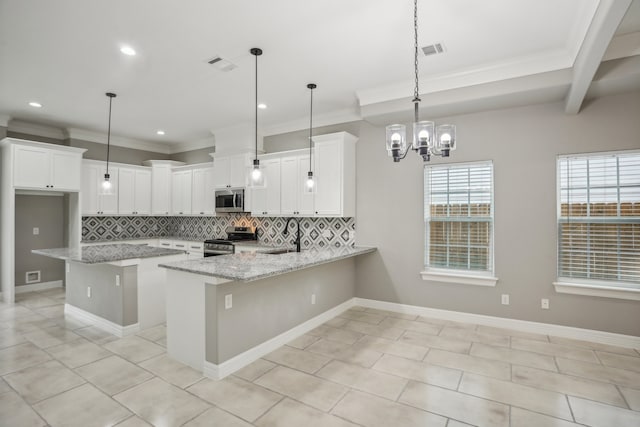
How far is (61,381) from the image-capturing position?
2777mm

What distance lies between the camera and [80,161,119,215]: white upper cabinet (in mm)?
6047

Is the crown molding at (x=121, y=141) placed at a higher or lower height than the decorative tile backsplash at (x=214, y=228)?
higher

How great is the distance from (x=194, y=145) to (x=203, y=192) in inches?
50.5

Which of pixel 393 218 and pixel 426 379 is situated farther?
pixel 393 218

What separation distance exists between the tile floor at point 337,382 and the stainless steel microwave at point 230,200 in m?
2.56

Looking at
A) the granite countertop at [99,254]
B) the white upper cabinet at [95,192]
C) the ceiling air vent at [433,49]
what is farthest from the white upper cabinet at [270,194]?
the ceiling air vent at [433,49]

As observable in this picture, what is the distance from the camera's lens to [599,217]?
366 cm

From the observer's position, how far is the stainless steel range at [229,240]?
18.5 feet

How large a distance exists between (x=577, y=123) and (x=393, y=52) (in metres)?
2.25

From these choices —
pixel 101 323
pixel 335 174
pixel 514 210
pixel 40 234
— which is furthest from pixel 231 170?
pixel 514 210

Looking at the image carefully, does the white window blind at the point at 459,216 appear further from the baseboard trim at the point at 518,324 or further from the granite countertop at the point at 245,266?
the granite countertop at the point at 245,266

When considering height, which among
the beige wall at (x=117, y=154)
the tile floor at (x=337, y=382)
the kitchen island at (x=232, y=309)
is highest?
the beige wall at (x=117, y=154)

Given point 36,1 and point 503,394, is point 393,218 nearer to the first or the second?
point 503,394

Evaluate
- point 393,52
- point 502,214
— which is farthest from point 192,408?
point 502,214
